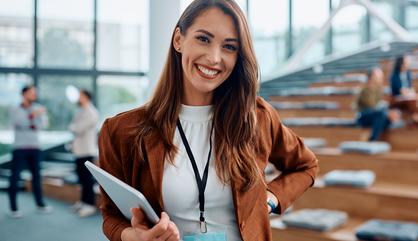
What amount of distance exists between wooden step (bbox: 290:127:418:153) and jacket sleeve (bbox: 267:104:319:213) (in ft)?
10.8

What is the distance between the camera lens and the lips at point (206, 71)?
118 cm

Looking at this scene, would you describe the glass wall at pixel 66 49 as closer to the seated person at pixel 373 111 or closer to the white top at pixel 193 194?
the seated person at pixel 373 111

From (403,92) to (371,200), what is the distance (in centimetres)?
198

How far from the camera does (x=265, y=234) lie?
128 centimetres

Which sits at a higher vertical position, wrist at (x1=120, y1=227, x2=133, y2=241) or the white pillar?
the white pillar

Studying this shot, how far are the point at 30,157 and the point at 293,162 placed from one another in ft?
14.5

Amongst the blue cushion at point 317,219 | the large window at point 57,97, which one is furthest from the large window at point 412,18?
the blue cushion at point 317,219

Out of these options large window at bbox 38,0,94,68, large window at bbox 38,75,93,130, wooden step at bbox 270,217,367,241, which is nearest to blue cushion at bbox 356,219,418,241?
wooden step at bbox 270,217,367,241

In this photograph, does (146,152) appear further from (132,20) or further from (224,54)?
(132,20)

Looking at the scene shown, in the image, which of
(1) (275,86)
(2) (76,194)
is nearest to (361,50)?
(1) (275,86)

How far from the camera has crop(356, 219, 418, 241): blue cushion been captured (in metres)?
3.03

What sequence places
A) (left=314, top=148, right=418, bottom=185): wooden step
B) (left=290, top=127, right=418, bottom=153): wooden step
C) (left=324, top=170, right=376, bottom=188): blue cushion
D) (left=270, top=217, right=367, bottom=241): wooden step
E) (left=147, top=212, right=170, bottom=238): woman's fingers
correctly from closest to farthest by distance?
(left=147, top=212, right=170, bottom=238): woman's fingers → (left=270, top=217, right=367, bottom=241): wooden step → (left=324, top=170, right=376, bottom=188): blue cushion → (left=314, top=148, right=418, bottom=185): wooden step → (left=290, top=127, right=418, bottom=153): wooden step

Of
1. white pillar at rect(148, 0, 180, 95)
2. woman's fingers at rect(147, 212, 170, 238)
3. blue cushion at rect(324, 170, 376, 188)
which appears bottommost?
blue cushion at rect(324, 170, 376, 188)

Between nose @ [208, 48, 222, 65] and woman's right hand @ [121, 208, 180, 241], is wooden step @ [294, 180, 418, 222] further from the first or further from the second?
woman's right hand @ [121, 208, 180, 241]
